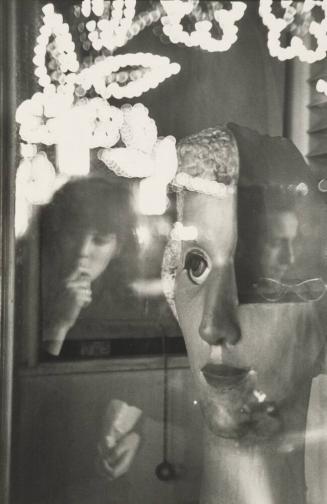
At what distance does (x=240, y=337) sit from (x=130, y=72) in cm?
61

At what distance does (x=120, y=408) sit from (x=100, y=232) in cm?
38

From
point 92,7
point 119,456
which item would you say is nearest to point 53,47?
point 92,7

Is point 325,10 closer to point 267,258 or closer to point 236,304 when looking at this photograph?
point 267,258

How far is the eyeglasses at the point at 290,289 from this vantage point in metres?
1.10

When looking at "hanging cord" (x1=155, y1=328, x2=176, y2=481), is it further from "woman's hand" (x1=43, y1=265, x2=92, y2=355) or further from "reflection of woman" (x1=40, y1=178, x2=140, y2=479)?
"woman's hand" (x1=43, y1=265, x2=92, y2=355)

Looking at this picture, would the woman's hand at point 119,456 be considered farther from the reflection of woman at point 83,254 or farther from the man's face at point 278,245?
the man's face at point 278,245

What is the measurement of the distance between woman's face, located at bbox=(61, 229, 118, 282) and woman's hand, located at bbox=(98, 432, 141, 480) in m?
0.35

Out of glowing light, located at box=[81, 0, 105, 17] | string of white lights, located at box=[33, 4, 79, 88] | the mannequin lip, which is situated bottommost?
the mannequin lip

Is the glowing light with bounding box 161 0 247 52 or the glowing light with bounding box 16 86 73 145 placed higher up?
the glowing light with bounding box 161 0 247 52

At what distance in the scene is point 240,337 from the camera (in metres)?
1.09

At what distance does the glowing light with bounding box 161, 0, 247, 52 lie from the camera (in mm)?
1160

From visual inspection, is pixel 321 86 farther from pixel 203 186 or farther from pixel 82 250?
pixel 82 250

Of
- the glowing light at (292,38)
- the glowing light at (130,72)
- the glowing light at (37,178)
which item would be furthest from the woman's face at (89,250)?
the glowing light at (292,38)

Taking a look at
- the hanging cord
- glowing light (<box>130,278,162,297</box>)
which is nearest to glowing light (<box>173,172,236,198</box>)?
glowing light (<box>130,278,162,297</box>)
